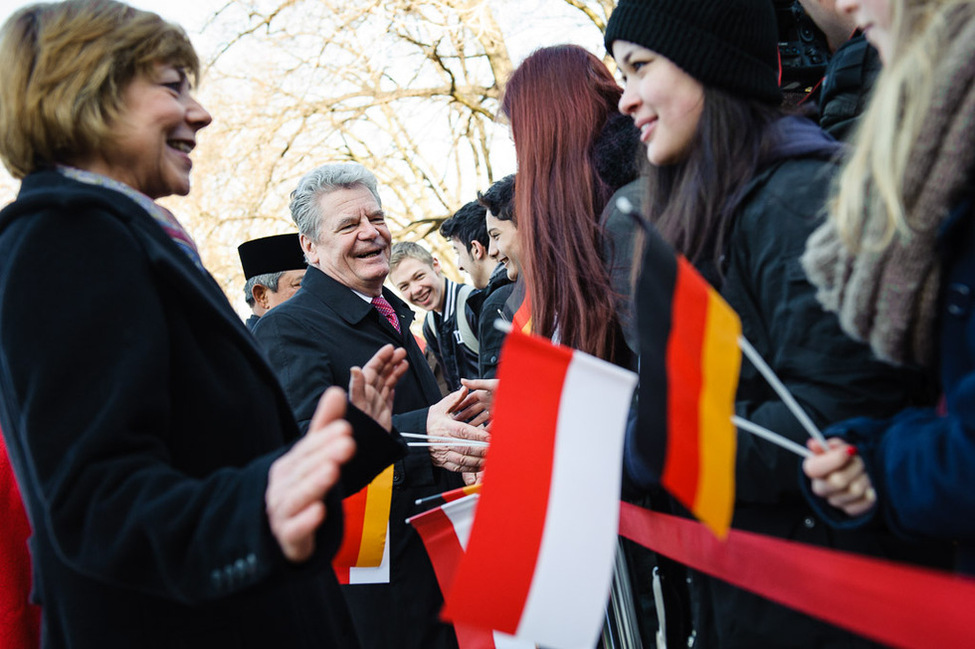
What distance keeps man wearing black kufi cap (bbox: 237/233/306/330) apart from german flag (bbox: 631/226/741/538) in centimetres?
394

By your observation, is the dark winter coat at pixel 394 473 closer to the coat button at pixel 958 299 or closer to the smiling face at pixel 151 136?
the smiling face at pixel 151 136

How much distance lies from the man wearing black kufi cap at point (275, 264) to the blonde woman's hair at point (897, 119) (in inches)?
160

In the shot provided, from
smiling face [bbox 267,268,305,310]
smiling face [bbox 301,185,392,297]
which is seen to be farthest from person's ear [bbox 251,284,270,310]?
smiling face [bbox 301,185,392,297]

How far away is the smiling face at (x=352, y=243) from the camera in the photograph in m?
3.69

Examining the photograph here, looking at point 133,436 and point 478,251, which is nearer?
point 133,436

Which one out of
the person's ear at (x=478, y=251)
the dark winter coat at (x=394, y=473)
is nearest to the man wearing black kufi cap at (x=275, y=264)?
the person's ear at (x=478, y=251)

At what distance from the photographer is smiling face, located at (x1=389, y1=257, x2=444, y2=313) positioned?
7.62 meters

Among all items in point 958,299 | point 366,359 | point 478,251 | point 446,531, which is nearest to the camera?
point 958,299

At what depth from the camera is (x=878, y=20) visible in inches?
59.3

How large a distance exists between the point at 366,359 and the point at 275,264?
2.01 meters

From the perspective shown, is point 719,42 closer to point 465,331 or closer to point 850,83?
point 850,83

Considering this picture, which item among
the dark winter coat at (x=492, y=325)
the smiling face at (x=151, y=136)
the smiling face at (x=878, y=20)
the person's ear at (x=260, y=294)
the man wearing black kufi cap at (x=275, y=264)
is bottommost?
the dark winter coat at (x=492, y=325)

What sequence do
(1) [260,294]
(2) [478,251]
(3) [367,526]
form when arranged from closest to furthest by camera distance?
1. (3) [367,526]
2. (1) [260,294]
3. (2) [478,251]

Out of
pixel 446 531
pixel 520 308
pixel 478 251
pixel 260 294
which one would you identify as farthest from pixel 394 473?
pixel 478 251
